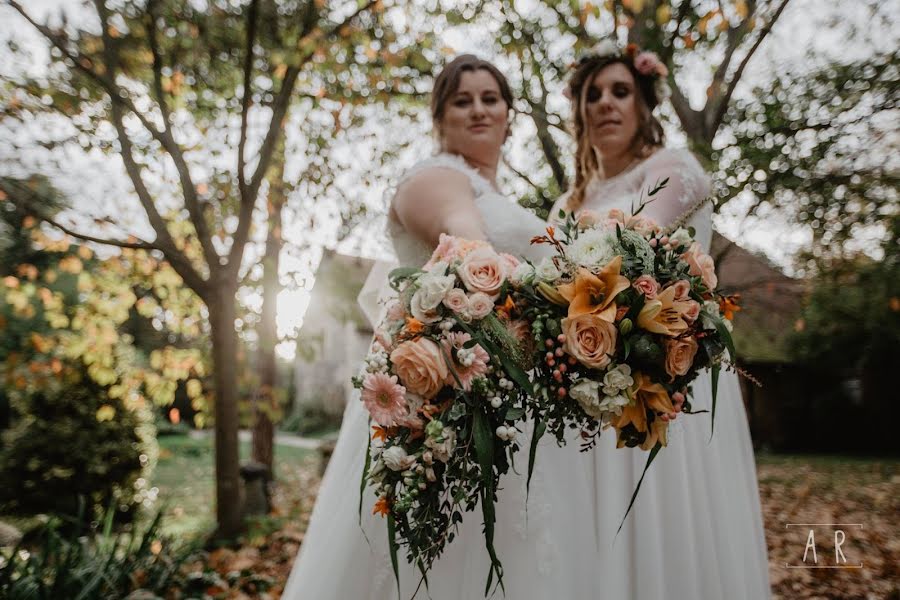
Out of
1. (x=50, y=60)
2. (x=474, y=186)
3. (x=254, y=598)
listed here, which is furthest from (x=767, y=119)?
(x=50, y=60)

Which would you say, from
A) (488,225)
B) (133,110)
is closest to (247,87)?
(133,110)

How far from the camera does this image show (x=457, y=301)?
4.77ft

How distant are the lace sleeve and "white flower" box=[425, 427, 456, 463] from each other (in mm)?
1337

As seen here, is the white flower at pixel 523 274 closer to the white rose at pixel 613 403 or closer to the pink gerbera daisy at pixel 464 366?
the pink gerbera daisy at pixel 464 366

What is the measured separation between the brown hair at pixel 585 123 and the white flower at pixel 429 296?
1823mm

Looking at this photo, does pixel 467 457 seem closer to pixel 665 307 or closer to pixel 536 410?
pixel 536 410

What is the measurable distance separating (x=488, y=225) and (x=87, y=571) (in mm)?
2965

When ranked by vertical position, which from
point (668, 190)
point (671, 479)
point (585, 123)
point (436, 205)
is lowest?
point (671, 479)

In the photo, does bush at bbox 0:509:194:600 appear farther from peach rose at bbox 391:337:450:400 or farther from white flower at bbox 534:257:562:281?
white flower at bbox 534:257:562:281

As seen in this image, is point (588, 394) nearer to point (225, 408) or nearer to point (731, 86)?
point (225, 408)

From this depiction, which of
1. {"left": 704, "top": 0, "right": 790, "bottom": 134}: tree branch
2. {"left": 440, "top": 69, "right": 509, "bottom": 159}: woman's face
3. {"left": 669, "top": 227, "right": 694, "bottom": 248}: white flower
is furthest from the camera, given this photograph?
{"left": 704, "top": 0, "right": 790, "bottom": 134}: tree branch

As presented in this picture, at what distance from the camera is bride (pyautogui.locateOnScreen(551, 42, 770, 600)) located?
187 cm

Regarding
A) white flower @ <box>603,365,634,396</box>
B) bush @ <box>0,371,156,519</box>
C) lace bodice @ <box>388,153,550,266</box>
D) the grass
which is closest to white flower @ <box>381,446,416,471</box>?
white flower @ <box>603,365,634,396</box>

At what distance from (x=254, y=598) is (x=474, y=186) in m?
3.32
